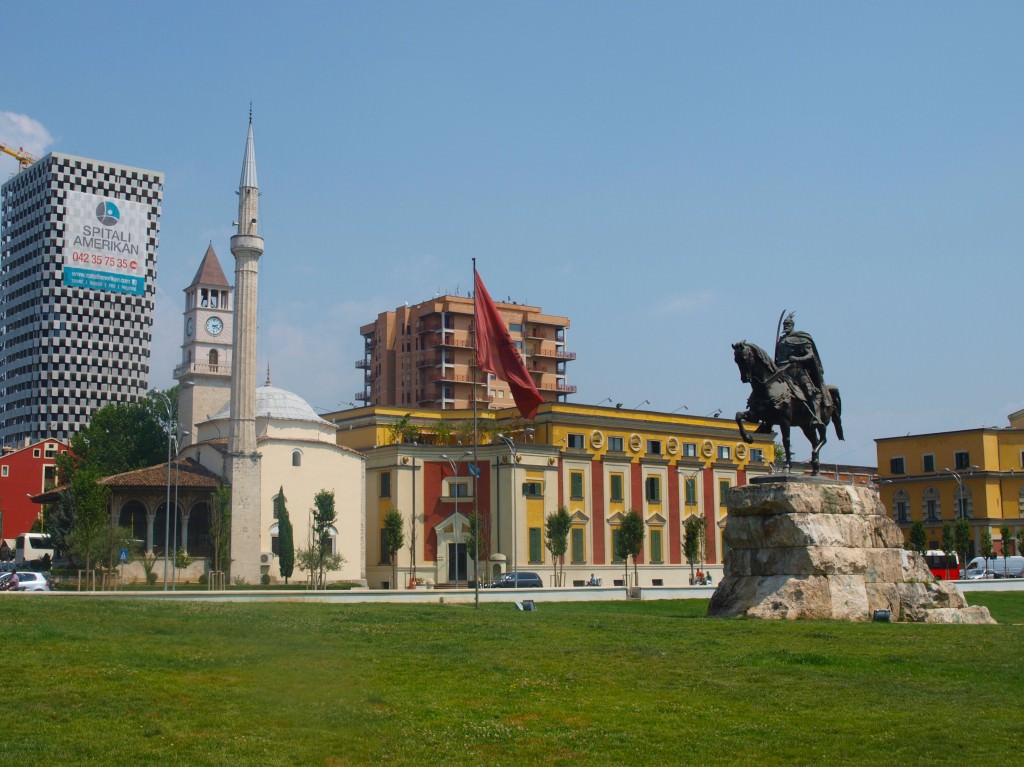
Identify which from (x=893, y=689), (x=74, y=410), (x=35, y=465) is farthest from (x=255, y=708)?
A: (x=74, y=410)

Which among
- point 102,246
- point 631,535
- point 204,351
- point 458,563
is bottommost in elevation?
point 458,563

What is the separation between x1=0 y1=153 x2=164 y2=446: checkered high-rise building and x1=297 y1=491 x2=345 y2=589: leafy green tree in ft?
287

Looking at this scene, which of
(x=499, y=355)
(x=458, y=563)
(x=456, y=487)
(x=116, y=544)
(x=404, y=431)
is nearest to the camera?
(x=499, y=355)

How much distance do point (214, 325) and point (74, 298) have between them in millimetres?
71880

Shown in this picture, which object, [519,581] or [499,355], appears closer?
[499,355]

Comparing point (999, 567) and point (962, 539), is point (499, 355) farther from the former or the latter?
point (999, 567)

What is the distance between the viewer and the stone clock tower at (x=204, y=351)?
8569 centimetres

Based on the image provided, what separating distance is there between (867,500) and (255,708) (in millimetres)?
20044

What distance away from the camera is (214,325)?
8775cm

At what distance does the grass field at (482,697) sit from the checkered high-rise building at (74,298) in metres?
137

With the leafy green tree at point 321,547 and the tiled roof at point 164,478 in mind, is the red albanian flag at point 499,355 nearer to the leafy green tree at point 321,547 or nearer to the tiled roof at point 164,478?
the leafy green tree at point 321,547

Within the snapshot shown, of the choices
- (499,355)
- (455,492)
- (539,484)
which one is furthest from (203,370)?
(499,355)

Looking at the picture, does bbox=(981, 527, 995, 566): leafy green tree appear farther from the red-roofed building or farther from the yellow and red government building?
the red-roofed building

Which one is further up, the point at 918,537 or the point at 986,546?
the point at 918,537
